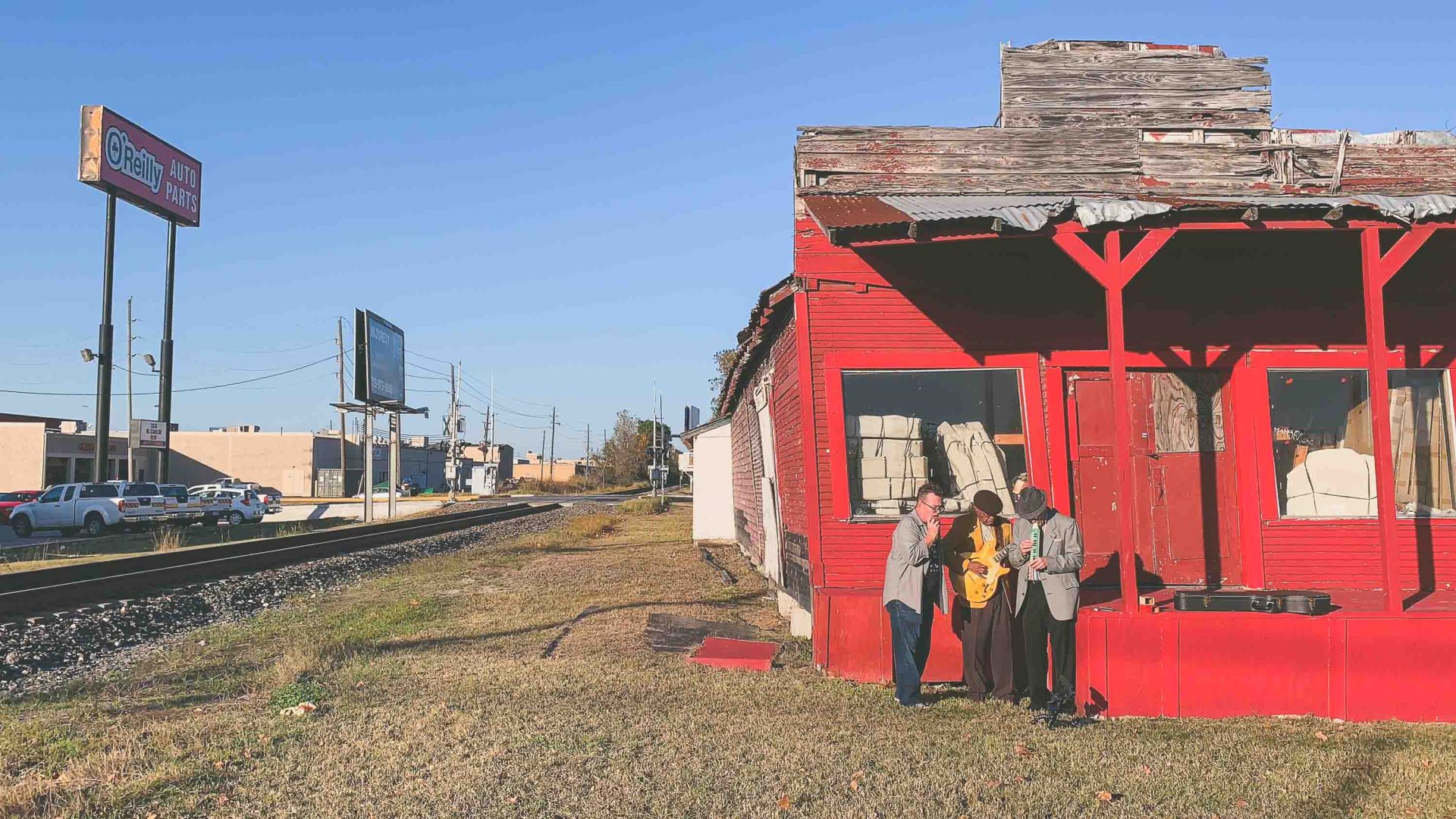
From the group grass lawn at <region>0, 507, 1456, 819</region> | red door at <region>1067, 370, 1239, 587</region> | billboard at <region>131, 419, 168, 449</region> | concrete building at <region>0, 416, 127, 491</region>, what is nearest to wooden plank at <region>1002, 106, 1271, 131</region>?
red door at <region>1067, 370, 1239, 587</region>

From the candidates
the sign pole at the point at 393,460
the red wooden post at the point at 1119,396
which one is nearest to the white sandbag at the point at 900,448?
the red wooden post at the point at 1119,396

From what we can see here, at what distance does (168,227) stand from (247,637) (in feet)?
136

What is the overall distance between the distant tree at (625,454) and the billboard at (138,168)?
57837 millimetres

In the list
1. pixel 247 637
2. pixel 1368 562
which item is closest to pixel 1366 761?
pixel 1368 562

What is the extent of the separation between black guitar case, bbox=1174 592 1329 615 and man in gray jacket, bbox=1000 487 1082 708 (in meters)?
0.99

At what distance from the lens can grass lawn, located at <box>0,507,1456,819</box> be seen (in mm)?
5766

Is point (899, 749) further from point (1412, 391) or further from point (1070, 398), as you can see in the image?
point (1412, 391)

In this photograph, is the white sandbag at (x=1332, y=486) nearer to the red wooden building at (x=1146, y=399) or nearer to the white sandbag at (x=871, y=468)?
the red wooden building at (x=1146, y=399)

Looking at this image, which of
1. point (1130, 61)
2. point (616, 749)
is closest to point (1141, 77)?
point (1130, 61)

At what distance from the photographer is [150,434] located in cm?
4581

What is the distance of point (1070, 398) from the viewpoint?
10688 millimetres

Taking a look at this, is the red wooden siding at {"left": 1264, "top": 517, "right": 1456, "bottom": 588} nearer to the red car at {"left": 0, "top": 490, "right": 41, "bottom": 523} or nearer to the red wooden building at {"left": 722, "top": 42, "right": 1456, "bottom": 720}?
the red wooden building at {"left": 722, "top": 42, "right": 1456, "bottom": 720}

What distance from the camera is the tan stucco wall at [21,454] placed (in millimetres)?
63938

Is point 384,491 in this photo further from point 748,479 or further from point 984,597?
Answer: point 984,597
